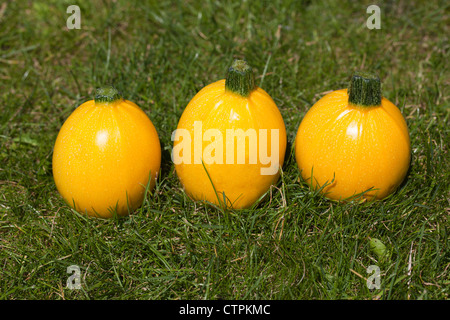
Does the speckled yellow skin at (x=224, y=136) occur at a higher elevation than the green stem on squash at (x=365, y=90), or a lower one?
lower

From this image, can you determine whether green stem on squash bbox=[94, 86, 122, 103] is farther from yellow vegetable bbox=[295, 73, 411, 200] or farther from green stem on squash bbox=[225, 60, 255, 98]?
yellow vegetable bbox=[295, 73, 411, 200]

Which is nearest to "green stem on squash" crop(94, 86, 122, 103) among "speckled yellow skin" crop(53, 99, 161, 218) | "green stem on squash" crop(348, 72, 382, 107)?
"speckled yellow skin" crop(53, 99, 161, 218)

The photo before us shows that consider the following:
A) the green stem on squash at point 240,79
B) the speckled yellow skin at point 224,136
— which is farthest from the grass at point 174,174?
the green stem on squash at point 240,79

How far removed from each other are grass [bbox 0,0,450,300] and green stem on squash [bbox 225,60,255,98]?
0.69m

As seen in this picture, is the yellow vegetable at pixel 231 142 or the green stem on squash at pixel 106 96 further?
the green stem on squash at pixel 106 96

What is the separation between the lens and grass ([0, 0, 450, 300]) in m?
3.13

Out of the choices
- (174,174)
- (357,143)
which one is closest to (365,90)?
(357,143)

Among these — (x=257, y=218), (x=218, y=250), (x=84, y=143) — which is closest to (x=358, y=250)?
(x=257, y=218)

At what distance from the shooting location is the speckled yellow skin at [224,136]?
123 inches

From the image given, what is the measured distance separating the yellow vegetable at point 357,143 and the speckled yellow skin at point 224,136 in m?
0.26

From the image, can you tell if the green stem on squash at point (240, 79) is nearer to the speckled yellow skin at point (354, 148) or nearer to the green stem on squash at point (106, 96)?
the speckled yellow skin at point (354, 148)

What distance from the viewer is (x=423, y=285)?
306 cm

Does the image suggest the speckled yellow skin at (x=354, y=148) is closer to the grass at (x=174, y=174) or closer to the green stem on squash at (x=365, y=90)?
the green stem on squash at (x=365, y=90)

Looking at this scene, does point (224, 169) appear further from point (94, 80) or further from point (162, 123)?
point (94, 80)
